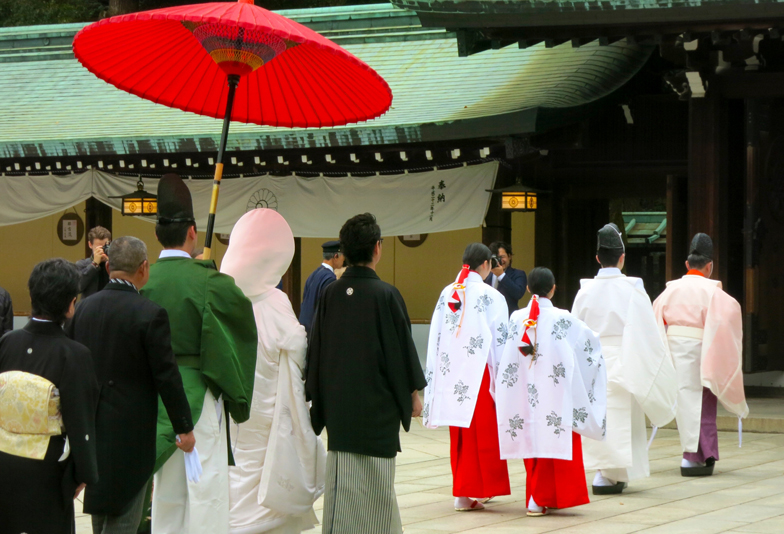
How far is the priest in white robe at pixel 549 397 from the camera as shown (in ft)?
19.7

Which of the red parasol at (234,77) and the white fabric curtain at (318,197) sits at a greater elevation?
the red parasol at (234,77)

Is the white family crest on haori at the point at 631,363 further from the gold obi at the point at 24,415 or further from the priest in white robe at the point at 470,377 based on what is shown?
the gold obi at the point at 24,415

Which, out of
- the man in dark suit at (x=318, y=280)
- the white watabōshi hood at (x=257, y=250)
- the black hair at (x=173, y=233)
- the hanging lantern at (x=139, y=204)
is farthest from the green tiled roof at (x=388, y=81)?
the black hair at (x=173, y=233)

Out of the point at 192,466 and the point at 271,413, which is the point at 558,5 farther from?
the point at 192,466

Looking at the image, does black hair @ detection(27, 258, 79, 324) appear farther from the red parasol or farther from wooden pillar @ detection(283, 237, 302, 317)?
wooden pillar @ detection(283, 237, 302, 317)

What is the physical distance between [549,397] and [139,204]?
7030 mm

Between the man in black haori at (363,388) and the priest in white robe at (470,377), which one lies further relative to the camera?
the priest in white robe at (470,377)

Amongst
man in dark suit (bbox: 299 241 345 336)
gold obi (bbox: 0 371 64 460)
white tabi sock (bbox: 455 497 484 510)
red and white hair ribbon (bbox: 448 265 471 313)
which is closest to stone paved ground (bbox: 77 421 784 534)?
white tabi sock (bbox: 455 497 484 510)

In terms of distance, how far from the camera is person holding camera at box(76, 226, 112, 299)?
750cm

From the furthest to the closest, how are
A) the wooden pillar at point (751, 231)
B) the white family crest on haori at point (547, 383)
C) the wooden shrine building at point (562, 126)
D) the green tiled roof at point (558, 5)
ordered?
the wooden pillar at point (751, 231)
the wooden shrine building at point (562, 126)
the green tiled roof at point (558, 5)
the white family crest on haori at point (547, 383)

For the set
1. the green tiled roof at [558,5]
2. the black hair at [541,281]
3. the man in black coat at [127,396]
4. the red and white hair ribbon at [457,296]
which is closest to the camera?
the man in black coat at [127,396]

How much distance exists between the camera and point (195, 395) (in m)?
4.18

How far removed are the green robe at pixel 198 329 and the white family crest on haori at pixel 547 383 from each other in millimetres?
2303

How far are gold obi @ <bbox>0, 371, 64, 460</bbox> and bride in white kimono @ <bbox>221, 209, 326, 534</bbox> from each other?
4.95 ft
